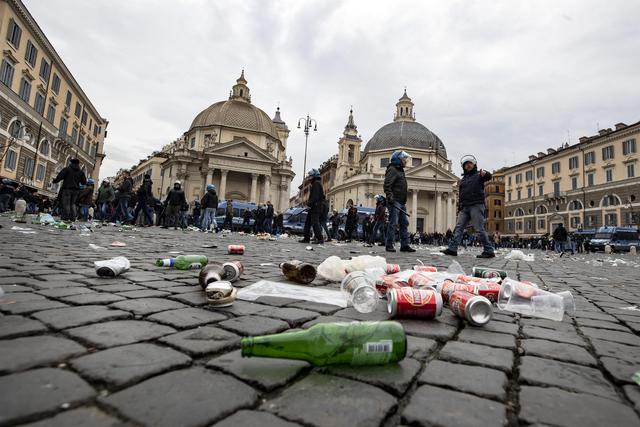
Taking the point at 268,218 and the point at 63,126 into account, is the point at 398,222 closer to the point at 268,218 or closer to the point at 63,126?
the point at 268,218

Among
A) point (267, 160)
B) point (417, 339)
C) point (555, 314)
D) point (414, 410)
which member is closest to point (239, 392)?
point (414, 410)

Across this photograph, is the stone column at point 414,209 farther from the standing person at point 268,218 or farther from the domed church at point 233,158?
the standing person at point 268,218

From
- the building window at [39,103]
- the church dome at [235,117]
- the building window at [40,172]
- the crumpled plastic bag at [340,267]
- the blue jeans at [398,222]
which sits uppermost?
the church dome at [235,117]

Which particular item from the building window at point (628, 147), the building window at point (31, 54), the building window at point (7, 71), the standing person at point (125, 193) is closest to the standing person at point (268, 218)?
the standing person at point (125, 193)

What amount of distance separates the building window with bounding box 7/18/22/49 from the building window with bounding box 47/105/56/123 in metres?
8.59

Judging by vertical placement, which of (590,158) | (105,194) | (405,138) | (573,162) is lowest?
(105,194)

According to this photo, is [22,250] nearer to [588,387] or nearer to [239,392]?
[239,392]

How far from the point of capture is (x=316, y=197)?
1080 centimetres

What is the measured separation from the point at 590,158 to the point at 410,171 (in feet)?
81.6

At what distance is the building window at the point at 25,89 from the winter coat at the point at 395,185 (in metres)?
34.3

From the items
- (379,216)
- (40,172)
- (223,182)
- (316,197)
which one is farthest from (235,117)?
(316,197)

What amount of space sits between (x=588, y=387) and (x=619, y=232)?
38.2m

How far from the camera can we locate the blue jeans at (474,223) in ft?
26.6

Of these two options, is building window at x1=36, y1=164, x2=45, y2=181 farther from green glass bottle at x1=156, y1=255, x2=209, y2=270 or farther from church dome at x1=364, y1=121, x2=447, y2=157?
church dome at x1=364, y1=121, x2=447, y2=157
